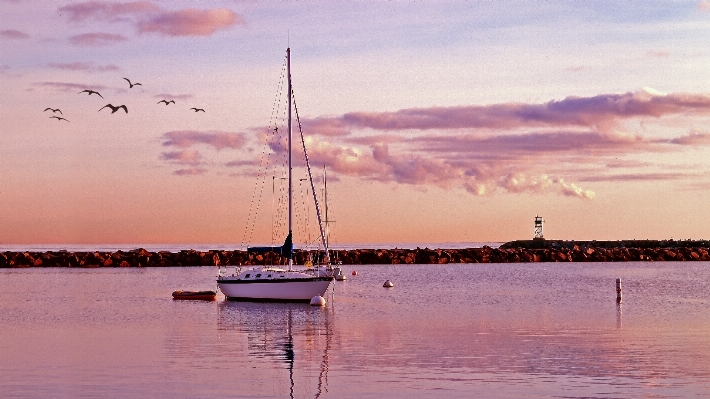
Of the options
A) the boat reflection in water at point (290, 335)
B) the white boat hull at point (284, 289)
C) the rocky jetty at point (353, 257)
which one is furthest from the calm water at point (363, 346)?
the rocky jetty at point (353, 257)

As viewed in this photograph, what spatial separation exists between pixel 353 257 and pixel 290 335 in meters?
87.8

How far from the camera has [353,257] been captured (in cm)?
12319

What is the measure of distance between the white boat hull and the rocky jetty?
1858 inches

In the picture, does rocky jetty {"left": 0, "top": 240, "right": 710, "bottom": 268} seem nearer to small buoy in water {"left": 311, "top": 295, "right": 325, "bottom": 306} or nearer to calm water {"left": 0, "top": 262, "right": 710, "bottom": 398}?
small buoy in water {"left": 311, "top": 295, "right": 325, "bottom": 306}

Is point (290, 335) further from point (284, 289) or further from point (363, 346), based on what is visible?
point (284, 289)

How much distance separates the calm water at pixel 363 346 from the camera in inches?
883

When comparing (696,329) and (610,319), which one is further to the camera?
(610,319)

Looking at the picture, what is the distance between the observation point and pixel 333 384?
74.8 feet

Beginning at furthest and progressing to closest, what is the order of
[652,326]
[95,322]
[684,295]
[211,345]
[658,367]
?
1. [684,295]
2. [95,322]
3. [652,326]
4. [211,345]
5. [658,367]

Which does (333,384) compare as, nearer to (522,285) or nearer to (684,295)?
(684,295)

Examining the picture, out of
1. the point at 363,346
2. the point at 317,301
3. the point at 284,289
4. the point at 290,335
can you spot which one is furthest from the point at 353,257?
the point at 363,346

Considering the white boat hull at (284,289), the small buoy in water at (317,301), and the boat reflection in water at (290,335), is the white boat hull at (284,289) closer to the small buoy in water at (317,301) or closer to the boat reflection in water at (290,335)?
the boat reflection in water at (290,335)

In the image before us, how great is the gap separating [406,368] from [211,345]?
28.9 feet

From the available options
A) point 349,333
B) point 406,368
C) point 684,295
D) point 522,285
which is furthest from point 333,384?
point 522,285
